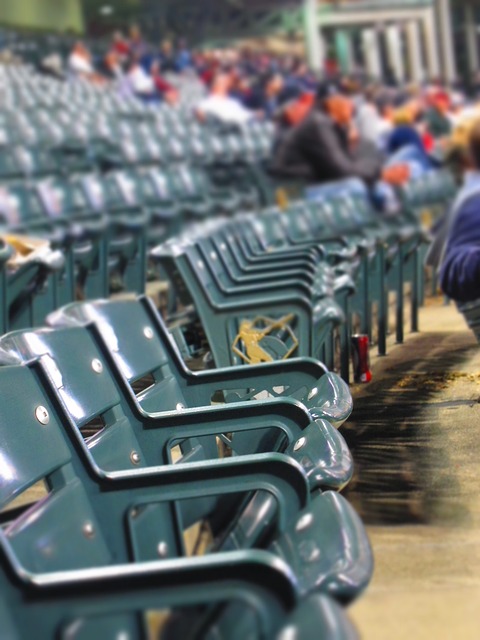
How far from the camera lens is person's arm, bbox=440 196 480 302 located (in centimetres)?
321

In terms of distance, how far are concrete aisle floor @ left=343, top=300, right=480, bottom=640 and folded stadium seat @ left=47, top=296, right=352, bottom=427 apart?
6.9 inches

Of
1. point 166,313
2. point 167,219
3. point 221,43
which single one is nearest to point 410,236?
point 166,313

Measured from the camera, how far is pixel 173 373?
2.73 m

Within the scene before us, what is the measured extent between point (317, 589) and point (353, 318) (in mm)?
2694

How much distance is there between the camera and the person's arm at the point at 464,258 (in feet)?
10.5

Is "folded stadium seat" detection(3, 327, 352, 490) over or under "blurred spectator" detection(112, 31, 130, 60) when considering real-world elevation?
over

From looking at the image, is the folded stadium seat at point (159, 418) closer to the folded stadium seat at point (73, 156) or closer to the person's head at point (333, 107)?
the person's head at point (333, 107)

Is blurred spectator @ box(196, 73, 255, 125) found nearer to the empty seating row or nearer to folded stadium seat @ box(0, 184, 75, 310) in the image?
folded stadium seat @ box(0, 184, 75, 310)

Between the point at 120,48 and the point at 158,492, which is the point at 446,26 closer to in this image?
the point at 120,48

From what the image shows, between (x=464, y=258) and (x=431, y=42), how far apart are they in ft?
74.6

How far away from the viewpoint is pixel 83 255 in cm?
522

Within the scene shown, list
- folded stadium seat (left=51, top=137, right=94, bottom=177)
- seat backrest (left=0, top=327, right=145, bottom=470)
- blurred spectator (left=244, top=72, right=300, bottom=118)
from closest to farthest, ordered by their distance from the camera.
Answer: seat backrest (left=0, top=327, right=145, bottom=470) < folded stadium seat (left=51, top=137, right=94, bottom=177) < blurred spectator (left=244, top=72, right=300, bottom=118)

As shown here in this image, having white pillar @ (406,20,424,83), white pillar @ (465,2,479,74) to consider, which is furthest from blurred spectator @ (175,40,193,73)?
white pillar @ (465,2,479,74)

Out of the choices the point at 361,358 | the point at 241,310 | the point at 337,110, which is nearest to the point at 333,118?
the point at 337,110
